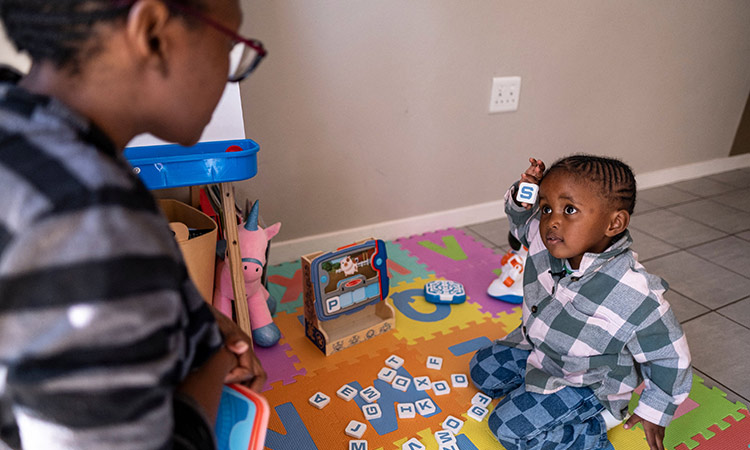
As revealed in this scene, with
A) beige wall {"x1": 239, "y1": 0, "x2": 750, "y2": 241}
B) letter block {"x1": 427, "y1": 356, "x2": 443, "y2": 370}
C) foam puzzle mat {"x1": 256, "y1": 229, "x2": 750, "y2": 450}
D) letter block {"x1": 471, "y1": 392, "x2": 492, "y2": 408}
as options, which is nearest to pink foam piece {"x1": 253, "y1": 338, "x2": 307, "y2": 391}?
foam puzzle mat {"x1": 256, "y1": 229, "x2": 750, "y2": 450}

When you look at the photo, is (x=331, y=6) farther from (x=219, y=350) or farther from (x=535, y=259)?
(x=219, y=350)

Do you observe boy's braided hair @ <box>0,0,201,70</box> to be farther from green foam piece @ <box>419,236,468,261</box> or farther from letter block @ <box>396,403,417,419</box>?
green foam piece @ <box>419,236,468,261</box>

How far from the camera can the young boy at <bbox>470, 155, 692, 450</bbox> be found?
94cm

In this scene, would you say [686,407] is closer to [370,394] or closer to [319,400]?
[370,394]

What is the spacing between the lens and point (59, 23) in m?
0.40

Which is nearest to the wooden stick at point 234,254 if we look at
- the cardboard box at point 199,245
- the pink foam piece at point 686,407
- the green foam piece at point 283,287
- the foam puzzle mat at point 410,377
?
the cardboard box at point 199,245

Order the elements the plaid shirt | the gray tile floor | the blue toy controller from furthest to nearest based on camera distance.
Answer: the blue toy controller, the gray tile floor, the plaid shirt

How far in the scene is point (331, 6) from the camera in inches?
61.0

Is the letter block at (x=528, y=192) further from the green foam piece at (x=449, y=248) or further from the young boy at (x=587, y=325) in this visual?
the green foam piece at (x=449, y=248)

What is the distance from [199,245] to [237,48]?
0.70 m

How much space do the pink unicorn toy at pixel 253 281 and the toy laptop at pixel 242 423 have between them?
0.69m

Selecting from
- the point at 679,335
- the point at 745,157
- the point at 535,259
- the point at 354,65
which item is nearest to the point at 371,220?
the point at 354,65

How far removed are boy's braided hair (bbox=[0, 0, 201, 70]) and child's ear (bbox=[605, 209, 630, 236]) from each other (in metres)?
0.88

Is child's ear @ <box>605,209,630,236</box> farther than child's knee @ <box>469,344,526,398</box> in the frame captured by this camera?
No
